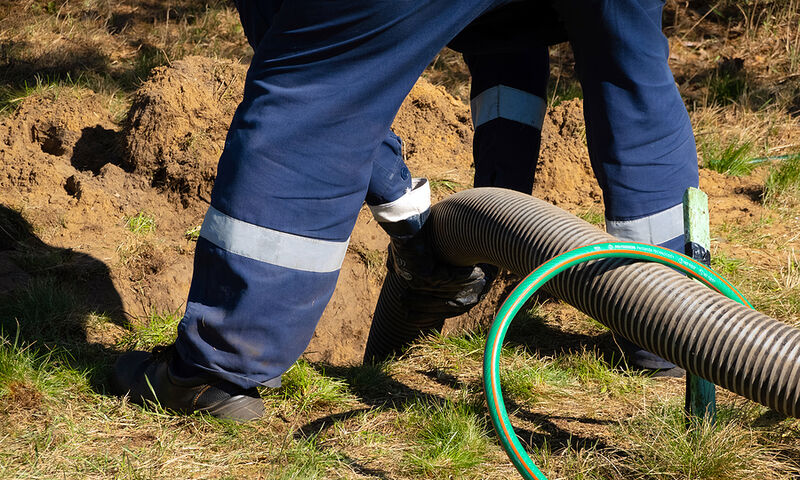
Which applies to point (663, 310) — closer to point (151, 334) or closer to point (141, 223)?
point (151, 334)

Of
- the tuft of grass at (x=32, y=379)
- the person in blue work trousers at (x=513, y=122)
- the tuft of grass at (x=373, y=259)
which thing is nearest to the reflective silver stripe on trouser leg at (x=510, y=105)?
the person in blue work trousers at (x=513, y=122)

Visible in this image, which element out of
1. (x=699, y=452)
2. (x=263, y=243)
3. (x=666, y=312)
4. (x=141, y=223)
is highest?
(x=263, y=243)

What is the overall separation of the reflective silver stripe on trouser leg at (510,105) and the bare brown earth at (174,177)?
0.88 meters

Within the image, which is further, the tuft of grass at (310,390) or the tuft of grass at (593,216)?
the tuft of grass at (593,216)

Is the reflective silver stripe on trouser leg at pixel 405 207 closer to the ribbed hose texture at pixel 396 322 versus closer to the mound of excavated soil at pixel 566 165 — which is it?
the ribbed hose texture at pixel 396 322

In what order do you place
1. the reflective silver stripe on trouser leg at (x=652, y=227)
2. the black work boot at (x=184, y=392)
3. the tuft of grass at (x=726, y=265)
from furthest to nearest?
the tuft of grass at (x=726, y=265) < the reflective silver stripe on trouser leg at (x=652, y=227) < the black work boot at (x=184, y=392)

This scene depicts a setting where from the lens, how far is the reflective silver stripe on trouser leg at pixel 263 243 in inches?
68.2

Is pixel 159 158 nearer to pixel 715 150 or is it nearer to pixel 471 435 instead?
pixel 471 435

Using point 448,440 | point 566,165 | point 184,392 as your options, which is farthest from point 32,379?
point 566,165

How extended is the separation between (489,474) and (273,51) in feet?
3.80

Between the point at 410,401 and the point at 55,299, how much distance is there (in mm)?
1402

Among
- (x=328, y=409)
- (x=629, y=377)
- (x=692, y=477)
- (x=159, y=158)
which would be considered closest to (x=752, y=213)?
(x=629, y=377)

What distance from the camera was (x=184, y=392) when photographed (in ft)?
6.50

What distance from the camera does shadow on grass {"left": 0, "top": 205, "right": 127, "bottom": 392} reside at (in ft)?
7.89
